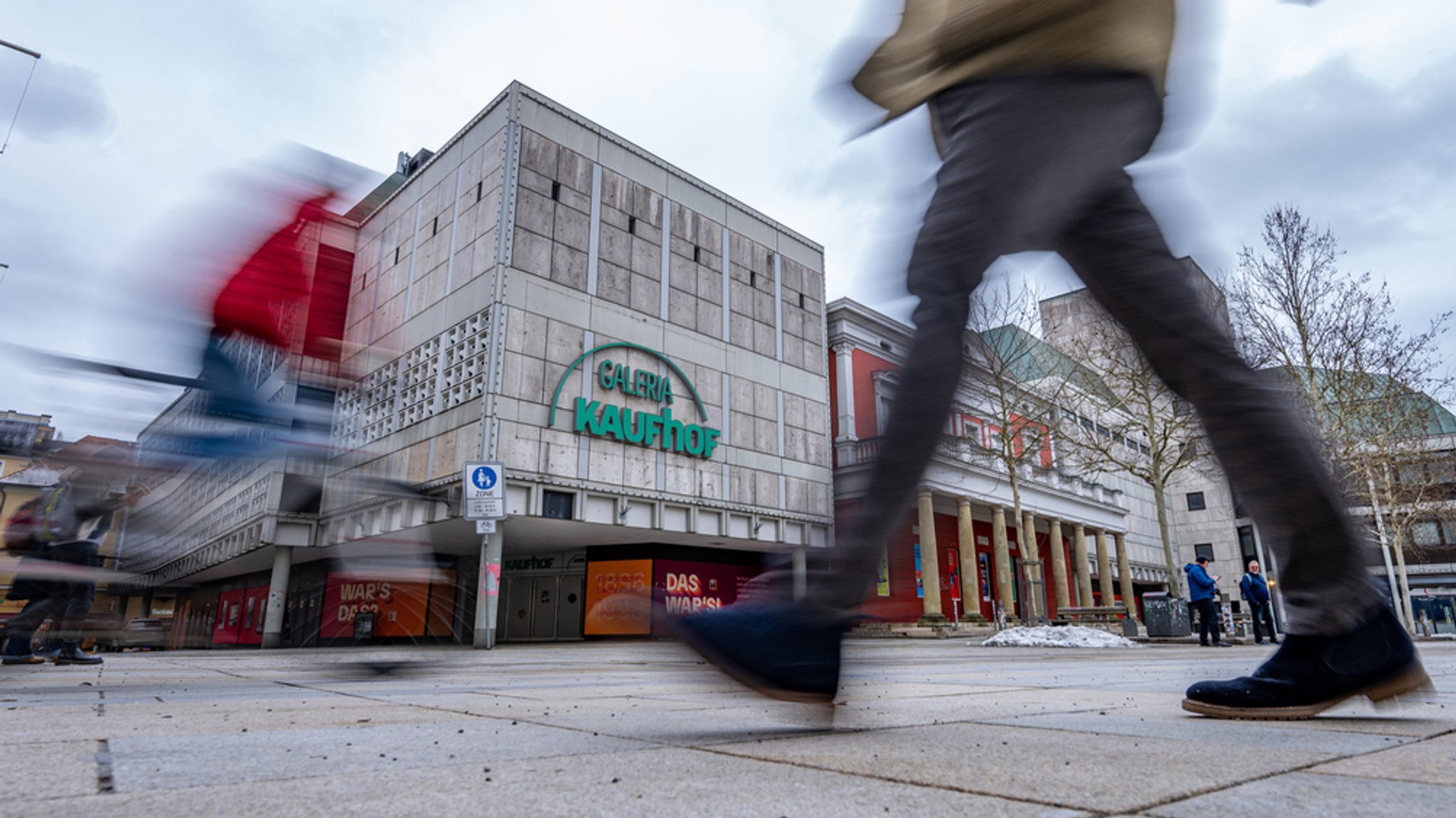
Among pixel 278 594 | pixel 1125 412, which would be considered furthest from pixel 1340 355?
pixel 278 594

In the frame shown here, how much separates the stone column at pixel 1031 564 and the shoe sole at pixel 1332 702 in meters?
21.0

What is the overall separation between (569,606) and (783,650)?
2403 centimetres

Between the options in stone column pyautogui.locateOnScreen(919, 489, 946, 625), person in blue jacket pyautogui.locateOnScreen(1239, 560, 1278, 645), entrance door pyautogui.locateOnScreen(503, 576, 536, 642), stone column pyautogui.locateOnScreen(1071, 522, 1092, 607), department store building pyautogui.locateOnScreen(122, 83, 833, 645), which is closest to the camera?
person in blue jacket pyautogui.locateOnScreen(1239, 560, 1278, 645)

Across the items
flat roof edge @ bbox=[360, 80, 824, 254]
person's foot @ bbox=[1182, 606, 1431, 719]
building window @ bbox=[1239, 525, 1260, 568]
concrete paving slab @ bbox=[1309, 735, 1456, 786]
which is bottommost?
concrete paving slab @ bbox=[1309, 735, 1456, 786]

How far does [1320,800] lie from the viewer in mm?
911

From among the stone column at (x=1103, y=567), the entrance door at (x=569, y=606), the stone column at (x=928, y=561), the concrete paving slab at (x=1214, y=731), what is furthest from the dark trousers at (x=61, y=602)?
the stone column at (x=1103, y=567)

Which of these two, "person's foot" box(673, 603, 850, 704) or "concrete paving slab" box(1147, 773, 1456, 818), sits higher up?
"person's foot" box(673, 603, 850, 704)

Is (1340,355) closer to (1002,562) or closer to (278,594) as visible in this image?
(1002,562)

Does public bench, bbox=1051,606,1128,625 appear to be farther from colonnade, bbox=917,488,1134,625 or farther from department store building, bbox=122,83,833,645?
department store building, bbox=122,83,833,645

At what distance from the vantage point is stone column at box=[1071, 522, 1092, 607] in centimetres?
3312

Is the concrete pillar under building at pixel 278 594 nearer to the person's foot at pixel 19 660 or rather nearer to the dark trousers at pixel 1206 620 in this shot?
the person's foot at pixel 19 660

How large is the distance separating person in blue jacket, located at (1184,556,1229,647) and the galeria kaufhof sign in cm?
1217

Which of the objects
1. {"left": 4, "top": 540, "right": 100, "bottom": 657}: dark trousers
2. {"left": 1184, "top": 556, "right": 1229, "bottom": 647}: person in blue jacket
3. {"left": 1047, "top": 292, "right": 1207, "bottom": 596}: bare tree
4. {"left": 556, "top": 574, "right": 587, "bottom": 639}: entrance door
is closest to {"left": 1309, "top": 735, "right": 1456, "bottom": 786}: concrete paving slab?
{"left": 4, "top": 540, "right": 100, "bottom": 657}: dark trousers

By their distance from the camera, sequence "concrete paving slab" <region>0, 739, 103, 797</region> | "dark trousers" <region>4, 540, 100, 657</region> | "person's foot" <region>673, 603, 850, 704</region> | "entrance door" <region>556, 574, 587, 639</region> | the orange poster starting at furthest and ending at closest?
"entrance door" <region>556, 574, 587, 639</region>, the orange poster, "dark trousers" <region>4, 540, 100, 657</region>, "person's foot" <region>673, 603, 850, 704</region>, "concrete paving slab" <region>0, 739, 103, 797</region>
